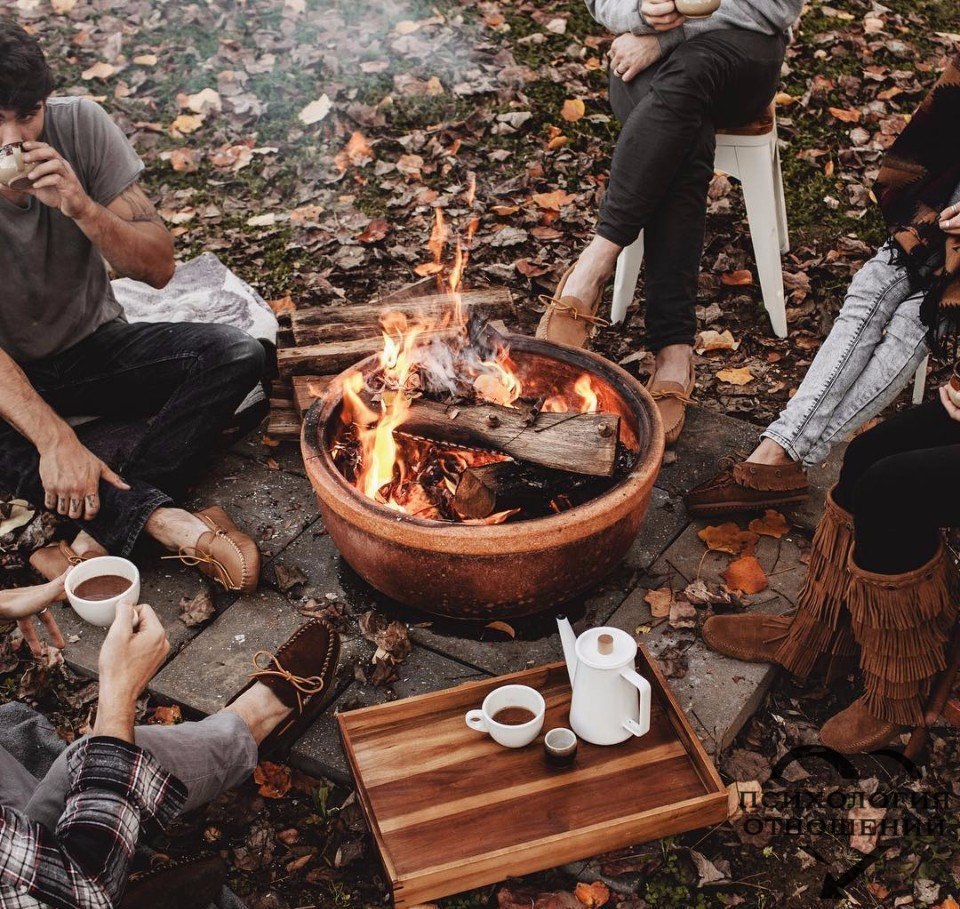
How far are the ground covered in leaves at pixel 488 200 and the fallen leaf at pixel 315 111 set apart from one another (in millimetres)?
21

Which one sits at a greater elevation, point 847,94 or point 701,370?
point 847,94

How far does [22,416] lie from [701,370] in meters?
2.95

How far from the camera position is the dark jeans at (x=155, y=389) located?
12.9ft

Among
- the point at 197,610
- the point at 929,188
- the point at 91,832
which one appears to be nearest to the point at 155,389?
the point at 197,610

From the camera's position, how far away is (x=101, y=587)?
342cm

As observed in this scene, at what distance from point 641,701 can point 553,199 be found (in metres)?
3.71

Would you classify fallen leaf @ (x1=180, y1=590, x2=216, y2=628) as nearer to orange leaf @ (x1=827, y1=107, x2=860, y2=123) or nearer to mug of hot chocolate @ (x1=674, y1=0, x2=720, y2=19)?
mug of hot chocolate @ (x1=674, y1=0, x2=720, y2=19)

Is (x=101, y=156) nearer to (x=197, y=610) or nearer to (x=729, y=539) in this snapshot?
(x=197, y=610)

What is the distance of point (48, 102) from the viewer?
3.66 m

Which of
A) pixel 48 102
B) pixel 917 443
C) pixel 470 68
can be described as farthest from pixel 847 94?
pixel 48 102

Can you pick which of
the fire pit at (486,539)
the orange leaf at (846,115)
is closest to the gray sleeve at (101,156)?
the fire pit at (486,539)

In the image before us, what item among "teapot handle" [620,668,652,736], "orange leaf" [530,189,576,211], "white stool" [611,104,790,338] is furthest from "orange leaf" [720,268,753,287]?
"teapot handle" [620,668,652,736]

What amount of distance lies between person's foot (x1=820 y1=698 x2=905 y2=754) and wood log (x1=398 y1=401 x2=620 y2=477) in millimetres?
1045

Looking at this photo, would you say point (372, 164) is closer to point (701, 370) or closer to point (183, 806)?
point (701, 370)
